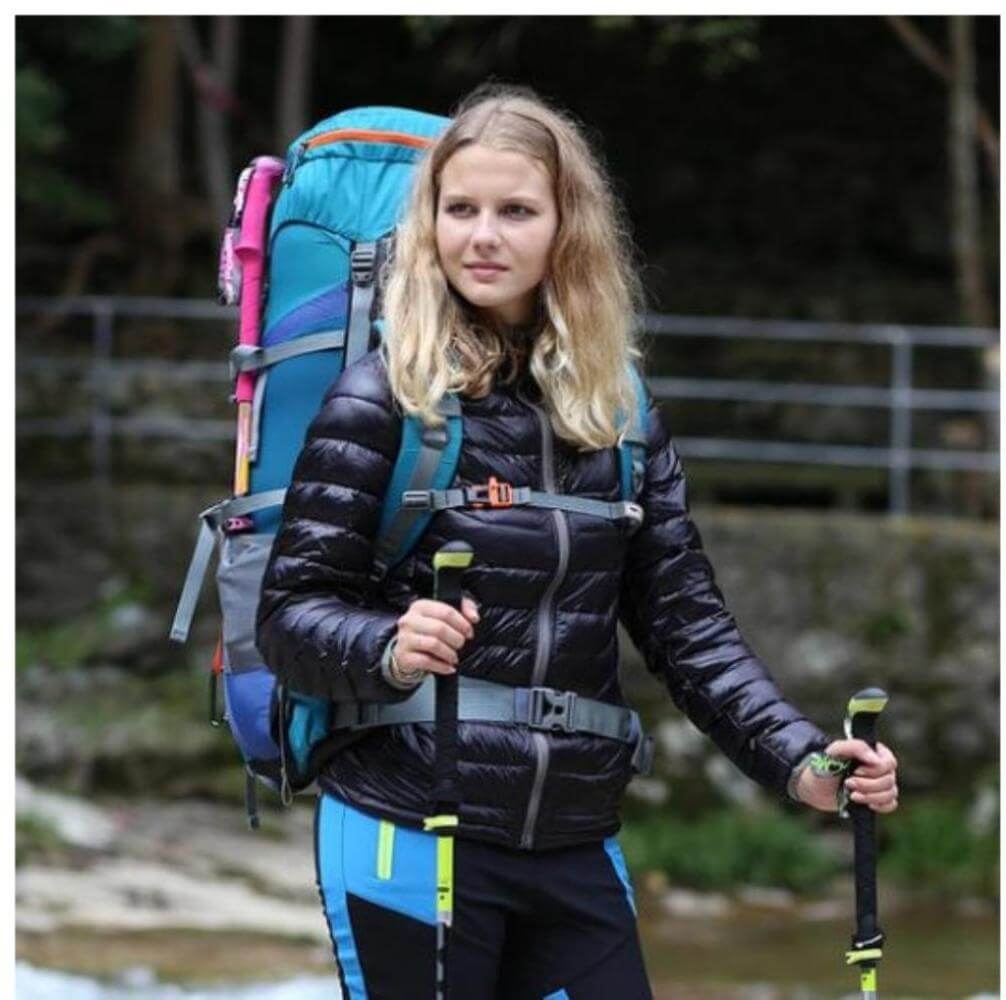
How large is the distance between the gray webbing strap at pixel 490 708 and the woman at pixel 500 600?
1cm

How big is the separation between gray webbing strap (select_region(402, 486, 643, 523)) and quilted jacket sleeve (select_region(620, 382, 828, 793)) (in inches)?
4.2

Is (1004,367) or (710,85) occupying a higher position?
(710,85)

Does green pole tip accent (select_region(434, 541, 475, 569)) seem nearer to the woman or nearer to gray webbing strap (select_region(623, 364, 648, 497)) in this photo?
the woman

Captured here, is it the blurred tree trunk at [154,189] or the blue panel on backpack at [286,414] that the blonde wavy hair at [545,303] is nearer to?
the blue panel on backpack at [286,414]

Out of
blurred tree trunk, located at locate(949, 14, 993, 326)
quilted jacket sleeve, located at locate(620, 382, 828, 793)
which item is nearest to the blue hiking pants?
quilted jacket sleeve, located at locate(620, 382, 828, 793)

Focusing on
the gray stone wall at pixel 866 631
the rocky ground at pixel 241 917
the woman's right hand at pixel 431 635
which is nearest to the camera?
the woman's right hand at pixel 431 635

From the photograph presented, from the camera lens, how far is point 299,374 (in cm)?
314

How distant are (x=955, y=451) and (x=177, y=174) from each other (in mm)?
4605

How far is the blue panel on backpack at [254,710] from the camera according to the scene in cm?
305

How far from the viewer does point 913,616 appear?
360 inches

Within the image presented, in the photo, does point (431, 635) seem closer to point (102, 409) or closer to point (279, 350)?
point (279, 350)

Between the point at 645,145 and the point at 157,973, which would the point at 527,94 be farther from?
the point at 645,145

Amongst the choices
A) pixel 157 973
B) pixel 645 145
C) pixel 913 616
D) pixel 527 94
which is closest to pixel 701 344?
pixel 645 145

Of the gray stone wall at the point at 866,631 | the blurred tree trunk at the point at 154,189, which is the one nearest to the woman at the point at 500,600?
the gray stone wall at the point at 866,631
